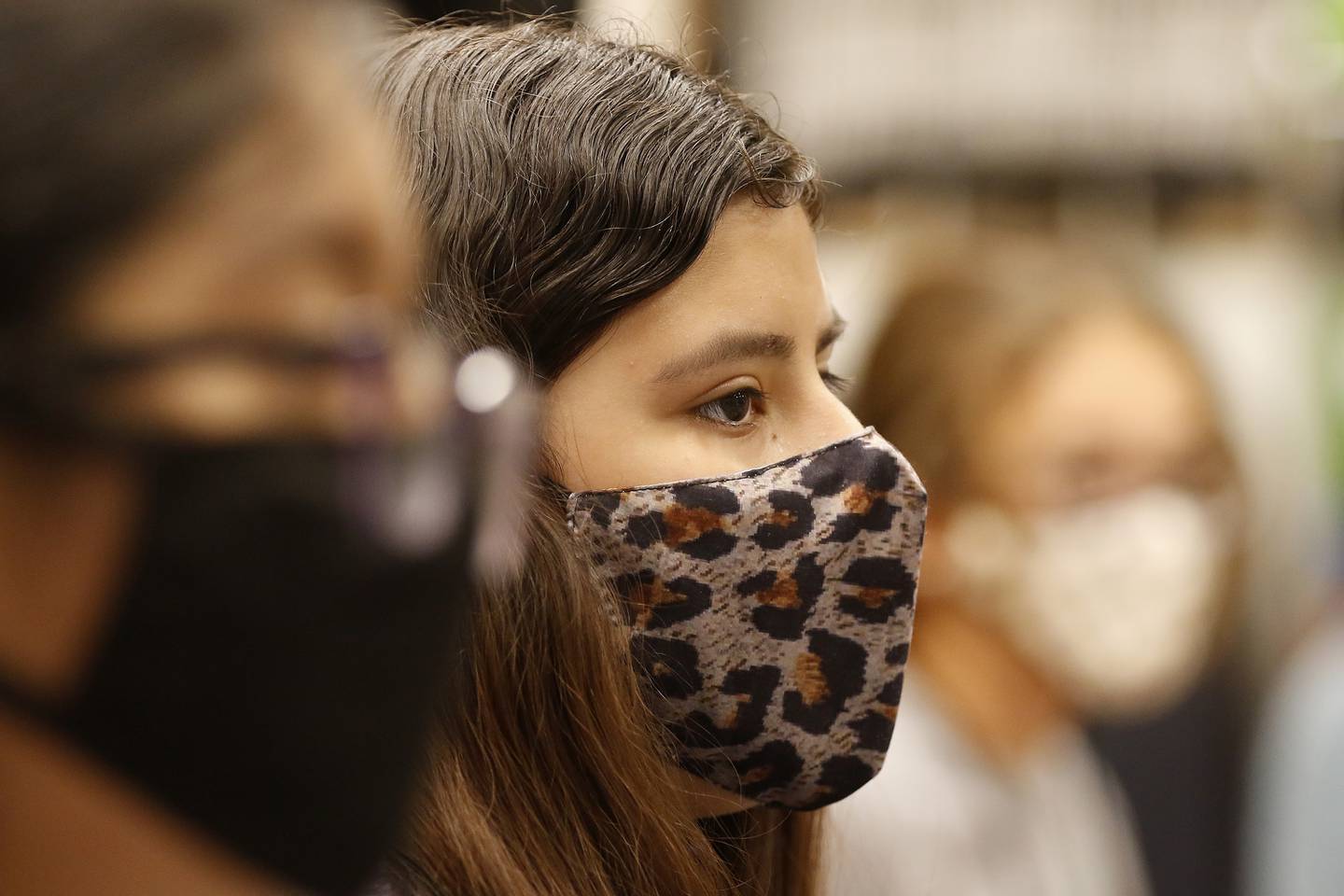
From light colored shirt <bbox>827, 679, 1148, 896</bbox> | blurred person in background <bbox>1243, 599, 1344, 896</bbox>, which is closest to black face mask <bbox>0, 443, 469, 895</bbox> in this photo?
light colored shirt <bbox>827, 679, 1148, 896</bbox>

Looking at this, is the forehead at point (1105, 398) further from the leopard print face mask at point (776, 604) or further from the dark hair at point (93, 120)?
the dark hair at point (93, 120)

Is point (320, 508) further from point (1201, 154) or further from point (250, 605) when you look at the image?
point (1201, 154)

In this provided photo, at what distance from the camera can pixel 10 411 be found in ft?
1.99

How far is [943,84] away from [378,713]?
5.00m

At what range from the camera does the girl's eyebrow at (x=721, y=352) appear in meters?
1.40

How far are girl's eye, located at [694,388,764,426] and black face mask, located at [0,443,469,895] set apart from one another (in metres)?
0.72

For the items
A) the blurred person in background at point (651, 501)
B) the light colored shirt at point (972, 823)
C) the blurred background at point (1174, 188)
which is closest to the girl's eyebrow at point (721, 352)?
the blurred person in background at point (651, 501)

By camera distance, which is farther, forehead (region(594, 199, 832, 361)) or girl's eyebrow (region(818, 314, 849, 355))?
girl's eyebrow (region(818, 314, 849, 355))

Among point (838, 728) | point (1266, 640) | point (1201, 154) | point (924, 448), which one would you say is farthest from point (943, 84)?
point (838, 728)

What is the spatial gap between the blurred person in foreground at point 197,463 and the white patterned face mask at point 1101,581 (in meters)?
2.38

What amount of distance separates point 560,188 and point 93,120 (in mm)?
799

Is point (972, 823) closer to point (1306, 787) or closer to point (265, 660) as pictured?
point (1306, 787)

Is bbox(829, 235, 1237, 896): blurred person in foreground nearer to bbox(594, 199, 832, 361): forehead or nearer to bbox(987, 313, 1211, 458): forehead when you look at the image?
bbox(987, 313, 1211, 458): forehead

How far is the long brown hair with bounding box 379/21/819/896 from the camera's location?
4.28 feet
